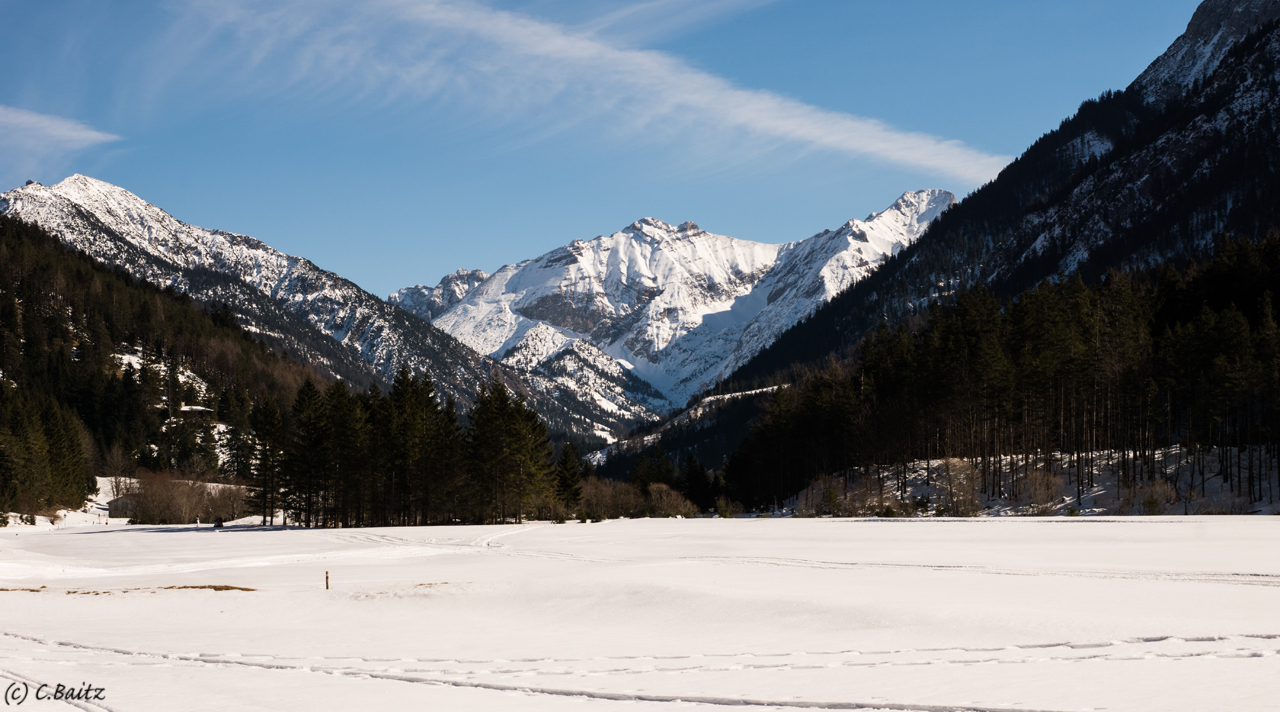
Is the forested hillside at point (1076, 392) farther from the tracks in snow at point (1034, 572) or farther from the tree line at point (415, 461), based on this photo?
the tracks in snow at point (1034, 572)

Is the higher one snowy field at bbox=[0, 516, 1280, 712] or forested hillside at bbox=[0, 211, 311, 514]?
forested hillside at bbox=[0, 211, 311, 514]

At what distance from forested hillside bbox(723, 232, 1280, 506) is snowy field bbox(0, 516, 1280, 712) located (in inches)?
1126

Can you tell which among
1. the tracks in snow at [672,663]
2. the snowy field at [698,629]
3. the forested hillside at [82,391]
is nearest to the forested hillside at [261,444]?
the forested hillside at [82,391]

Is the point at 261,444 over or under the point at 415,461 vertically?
over

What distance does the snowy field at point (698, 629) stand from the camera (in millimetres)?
13062

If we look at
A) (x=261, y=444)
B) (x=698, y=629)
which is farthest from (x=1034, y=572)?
(x=261, y=444)

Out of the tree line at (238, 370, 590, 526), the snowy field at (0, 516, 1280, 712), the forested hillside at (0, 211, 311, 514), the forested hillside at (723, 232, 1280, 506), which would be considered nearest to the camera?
the snowy field at (0, 516, 1280, 712)

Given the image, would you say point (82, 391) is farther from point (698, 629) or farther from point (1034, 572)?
point (1034, 572)

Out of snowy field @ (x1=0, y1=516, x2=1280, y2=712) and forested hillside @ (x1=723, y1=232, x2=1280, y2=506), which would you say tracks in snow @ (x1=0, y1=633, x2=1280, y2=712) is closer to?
snowy field @ (x1=0, y1=516, x2=1280, y2=712)

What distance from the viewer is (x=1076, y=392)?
238 ft

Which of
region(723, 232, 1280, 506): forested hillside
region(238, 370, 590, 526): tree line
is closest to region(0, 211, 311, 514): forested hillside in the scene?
region(238, 370, 590, 526): tree line

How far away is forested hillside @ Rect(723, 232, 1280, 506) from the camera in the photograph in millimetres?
61503

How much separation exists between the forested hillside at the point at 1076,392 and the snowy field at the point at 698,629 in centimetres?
2860

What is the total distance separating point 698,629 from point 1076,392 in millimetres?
65089
